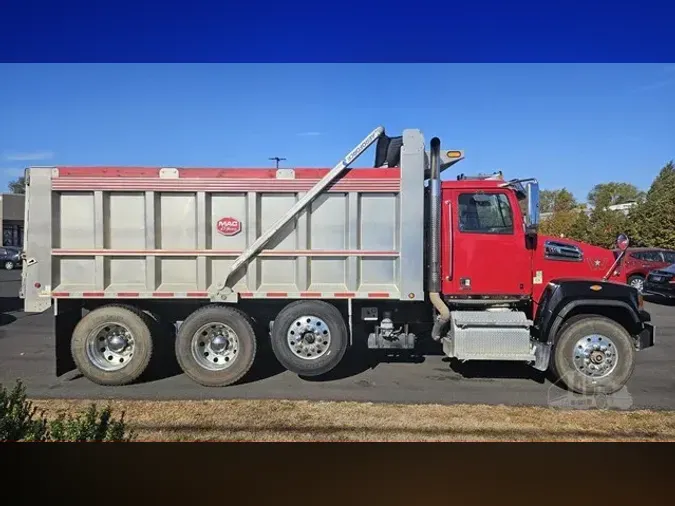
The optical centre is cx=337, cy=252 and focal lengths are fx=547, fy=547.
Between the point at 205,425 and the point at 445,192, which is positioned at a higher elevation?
the point at 445,192

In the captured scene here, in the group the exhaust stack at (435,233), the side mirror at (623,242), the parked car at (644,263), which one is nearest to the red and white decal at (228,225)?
the exhaust stack at (435,233)

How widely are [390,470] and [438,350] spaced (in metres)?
5.39

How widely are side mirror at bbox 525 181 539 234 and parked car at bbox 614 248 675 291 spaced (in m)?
11.6

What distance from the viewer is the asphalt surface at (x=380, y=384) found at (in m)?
6.30

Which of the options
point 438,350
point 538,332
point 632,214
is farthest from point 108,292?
point 632,214

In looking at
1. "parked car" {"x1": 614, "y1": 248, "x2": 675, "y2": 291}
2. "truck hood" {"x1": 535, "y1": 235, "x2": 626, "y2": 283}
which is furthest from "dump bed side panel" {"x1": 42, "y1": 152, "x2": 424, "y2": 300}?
"parked car" {"x1": 614, "y1": 248, "x2": 675, "y2": 291}

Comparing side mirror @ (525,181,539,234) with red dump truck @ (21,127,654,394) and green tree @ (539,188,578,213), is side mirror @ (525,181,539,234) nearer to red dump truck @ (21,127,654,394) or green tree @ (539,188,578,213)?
red dump truck @ (21,127,654,394)

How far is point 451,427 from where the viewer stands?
511 cm

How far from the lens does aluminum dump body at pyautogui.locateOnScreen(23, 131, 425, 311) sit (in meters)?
6.81

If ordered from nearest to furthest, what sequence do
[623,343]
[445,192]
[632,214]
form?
[623,343] → [445,192] → [632,214]

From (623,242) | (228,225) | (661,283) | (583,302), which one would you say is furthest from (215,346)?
(661,283)

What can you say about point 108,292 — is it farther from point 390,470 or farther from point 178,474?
point 390,470

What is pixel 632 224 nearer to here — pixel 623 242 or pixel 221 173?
pixel 623 242

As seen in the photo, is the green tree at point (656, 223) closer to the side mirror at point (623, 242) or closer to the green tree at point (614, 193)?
the side mirror at point (623, 242)
